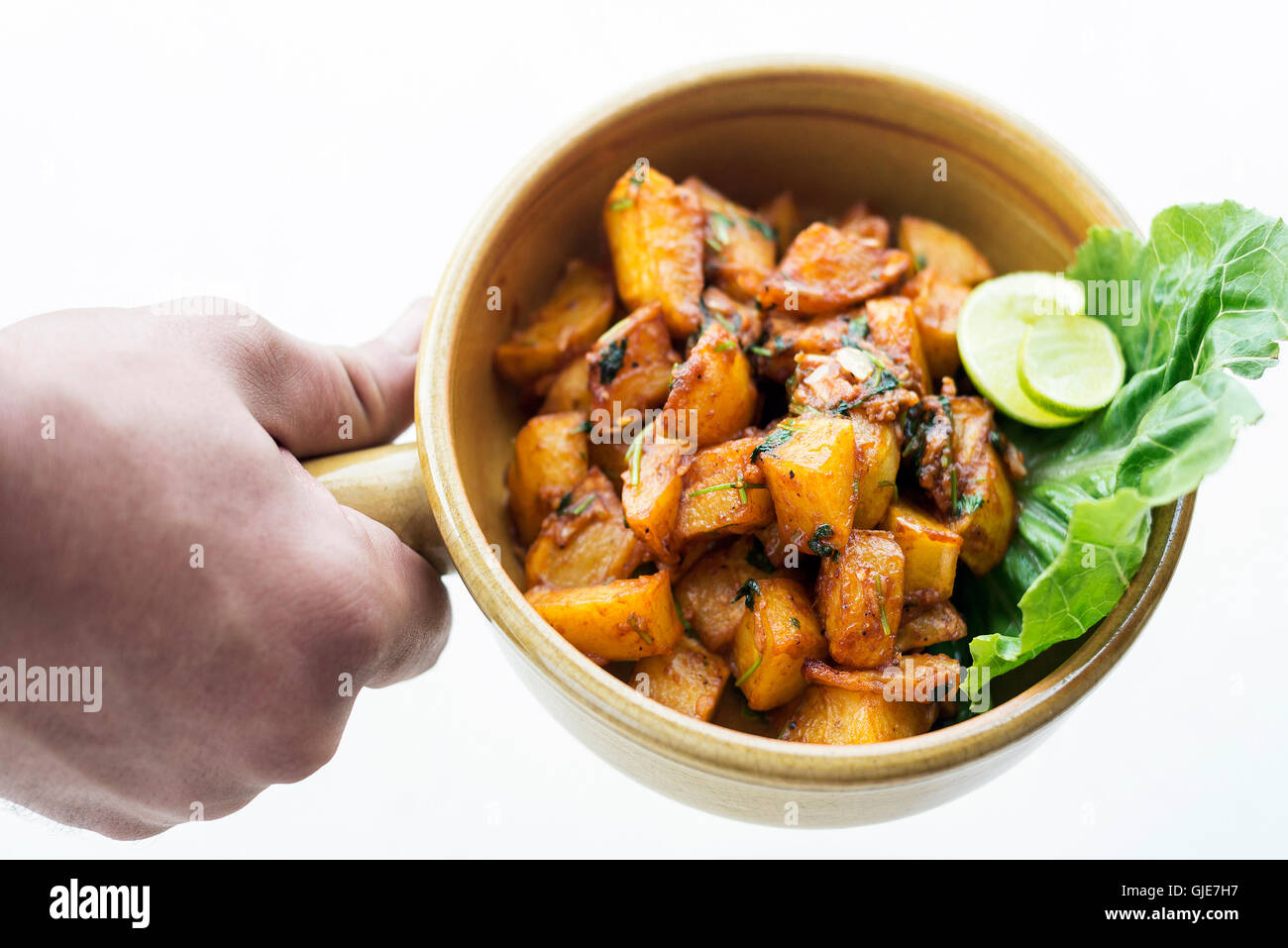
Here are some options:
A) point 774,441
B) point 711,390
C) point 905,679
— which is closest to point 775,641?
point 905,679

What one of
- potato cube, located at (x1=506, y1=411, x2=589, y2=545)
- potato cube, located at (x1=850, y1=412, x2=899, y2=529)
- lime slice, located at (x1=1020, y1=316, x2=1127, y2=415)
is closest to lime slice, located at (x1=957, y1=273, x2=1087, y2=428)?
lime slice, located at (x1=1020, y1=316, x2=1127, y2=415)

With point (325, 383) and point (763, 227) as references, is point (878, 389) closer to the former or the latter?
point (763, 227)

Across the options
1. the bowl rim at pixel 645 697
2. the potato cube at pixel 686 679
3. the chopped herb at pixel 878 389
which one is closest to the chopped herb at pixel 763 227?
the bowl rim at pixel 645 697

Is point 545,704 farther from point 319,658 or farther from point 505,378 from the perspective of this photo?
point 505,378

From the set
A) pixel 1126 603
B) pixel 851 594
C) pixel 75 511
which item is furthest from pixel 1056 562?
pixel 75 511

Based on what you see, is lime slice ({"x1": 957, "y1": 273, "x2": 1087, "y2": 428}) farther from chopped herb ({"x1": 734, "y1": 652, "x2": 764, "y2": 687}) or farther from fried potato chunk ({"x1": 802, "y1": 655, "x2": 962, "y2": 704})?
chopped herb ({"x1": 734, "y1": 652, "x2": 764, "y2": 687})

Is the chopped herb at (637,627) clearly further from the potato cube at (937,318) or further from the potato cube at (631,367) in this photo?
the potato cube at (937,318)
